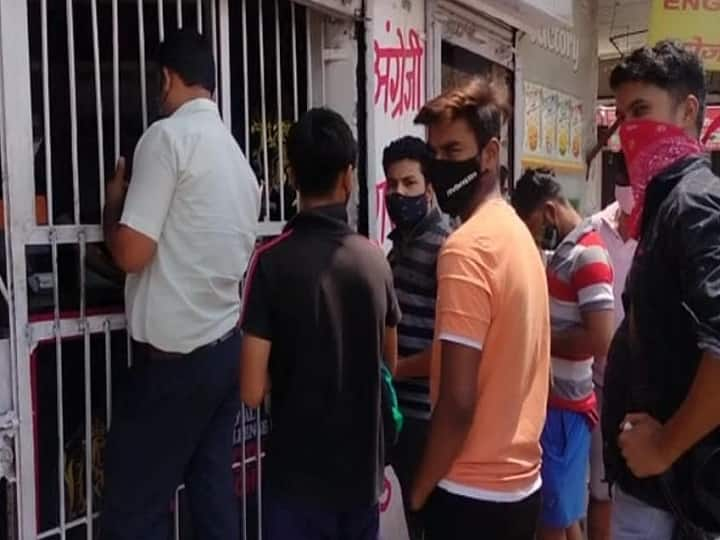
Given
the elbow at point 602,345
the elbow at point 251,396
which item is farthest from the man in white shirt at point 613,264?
the elbow at point 251,396

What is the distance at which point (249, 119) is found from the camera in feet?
11.7

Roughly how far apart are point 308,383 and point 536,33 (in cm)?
456

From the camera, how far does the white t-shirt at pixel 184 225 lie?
258 centimetres

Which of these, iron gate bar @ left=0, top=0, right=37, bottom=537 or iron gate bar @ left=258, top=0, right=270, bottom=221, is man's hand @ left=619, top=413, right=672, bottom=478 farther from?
iron gate bar @ left=258, top=0, right=270, bottom=221

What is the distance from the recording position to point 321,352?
2387mm

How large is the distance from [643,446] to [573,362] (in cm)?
174

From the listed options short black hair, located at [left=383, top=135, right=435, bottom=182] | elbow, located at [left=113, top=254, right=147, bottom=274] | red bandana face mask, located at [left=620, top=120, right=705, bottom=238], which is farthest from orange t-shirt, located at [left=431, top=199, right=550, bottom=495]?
short black hair, located at [left=383, top=135, right=435, bottom=182]

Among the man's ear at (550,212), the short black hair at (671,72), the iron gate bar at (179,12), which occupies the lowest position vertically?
the man's ear at (550,212)

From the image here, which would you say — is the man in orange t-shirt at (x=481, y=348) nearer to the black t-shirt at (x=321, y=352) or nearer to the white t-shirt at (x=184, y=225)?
the black t-shirt at (x=321, y=352)

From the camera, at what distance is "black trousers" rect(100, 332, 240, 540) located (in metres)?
2.67

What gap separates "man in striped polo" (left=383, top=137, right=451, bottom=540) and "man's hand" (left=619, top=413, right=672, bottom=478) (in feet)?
3.65

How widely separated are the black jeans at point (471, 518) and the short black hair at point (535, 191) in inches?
70.3

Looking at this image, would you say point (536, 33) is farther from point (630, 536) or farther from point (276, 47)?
point (630, 536)

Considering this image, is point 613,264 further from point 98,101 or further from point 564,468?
point 98,101
